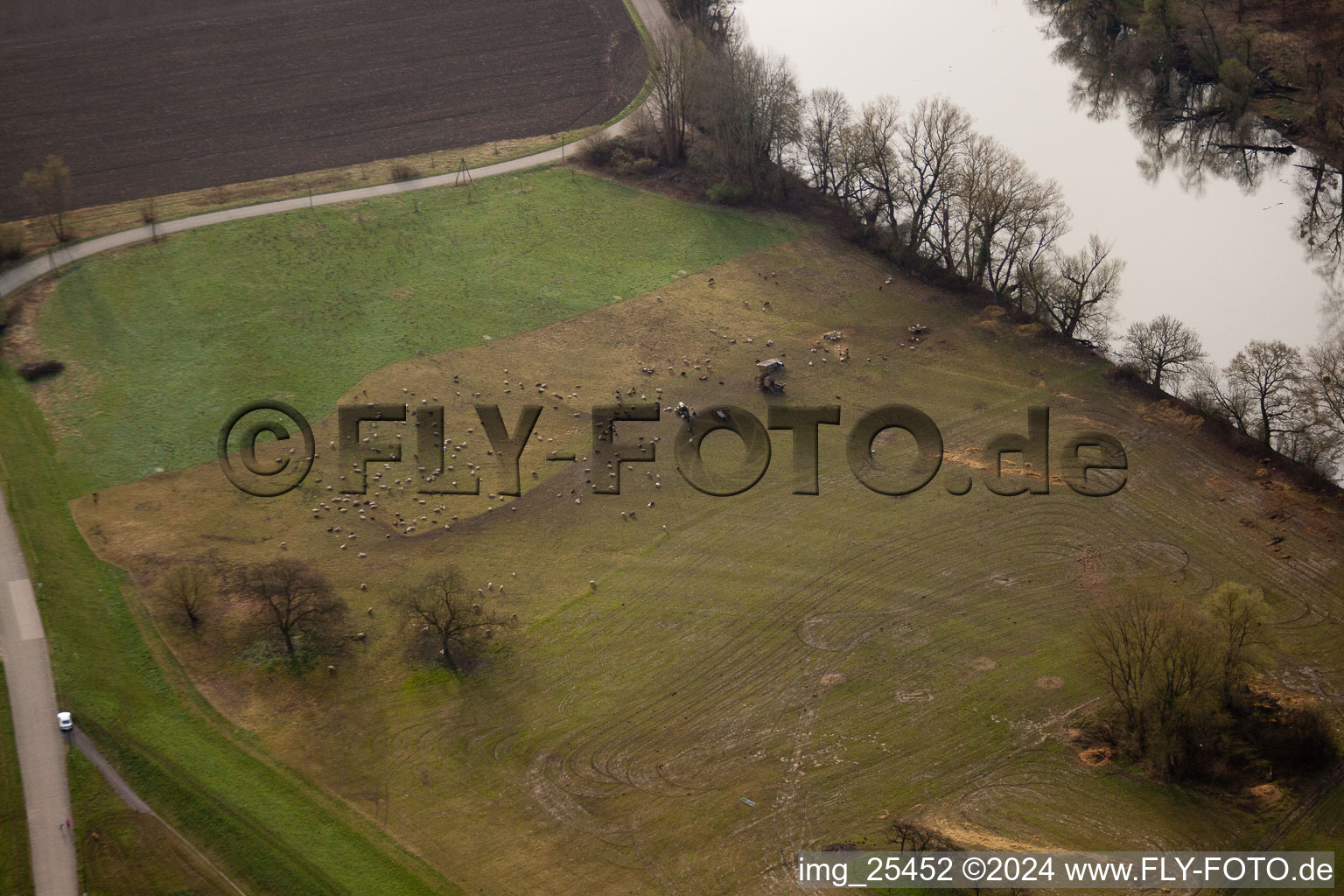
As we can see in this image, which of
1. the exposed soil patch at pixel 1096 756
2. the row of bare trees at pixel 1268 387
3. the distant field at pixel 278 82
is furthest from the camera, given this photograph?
the distant field at pixel 278 82

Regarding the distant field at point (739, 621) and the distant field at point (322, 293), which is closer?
the distant field at point (739, 621)

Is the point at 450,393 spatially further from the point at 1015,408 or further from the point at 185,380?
the point at 1015,408

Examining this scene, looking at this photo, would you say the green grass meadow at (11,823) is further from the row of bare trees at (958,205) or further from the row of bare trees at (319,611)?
the row of bare trees at (958,205)

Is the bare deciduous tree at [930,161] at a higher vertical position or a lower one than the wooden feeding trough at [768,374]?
higher

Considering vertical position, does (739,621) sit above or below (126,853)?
above

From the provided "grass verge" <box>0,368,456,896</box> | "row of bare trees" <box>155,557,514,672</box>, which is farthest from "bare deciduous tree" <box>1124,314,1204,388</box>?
"grass verge" <box>0,368,456,896</box>

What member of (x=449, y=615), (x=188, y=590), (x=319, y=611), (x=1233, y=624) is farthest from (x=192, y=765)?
(x=1233, y=624)

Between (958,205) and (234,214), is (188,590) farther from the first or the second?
(958,205)

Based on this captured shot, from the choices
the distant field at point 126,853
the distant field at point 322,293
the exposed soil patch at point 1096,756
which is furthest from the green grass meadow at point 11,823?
the exposed soil patch at point 1096,756
